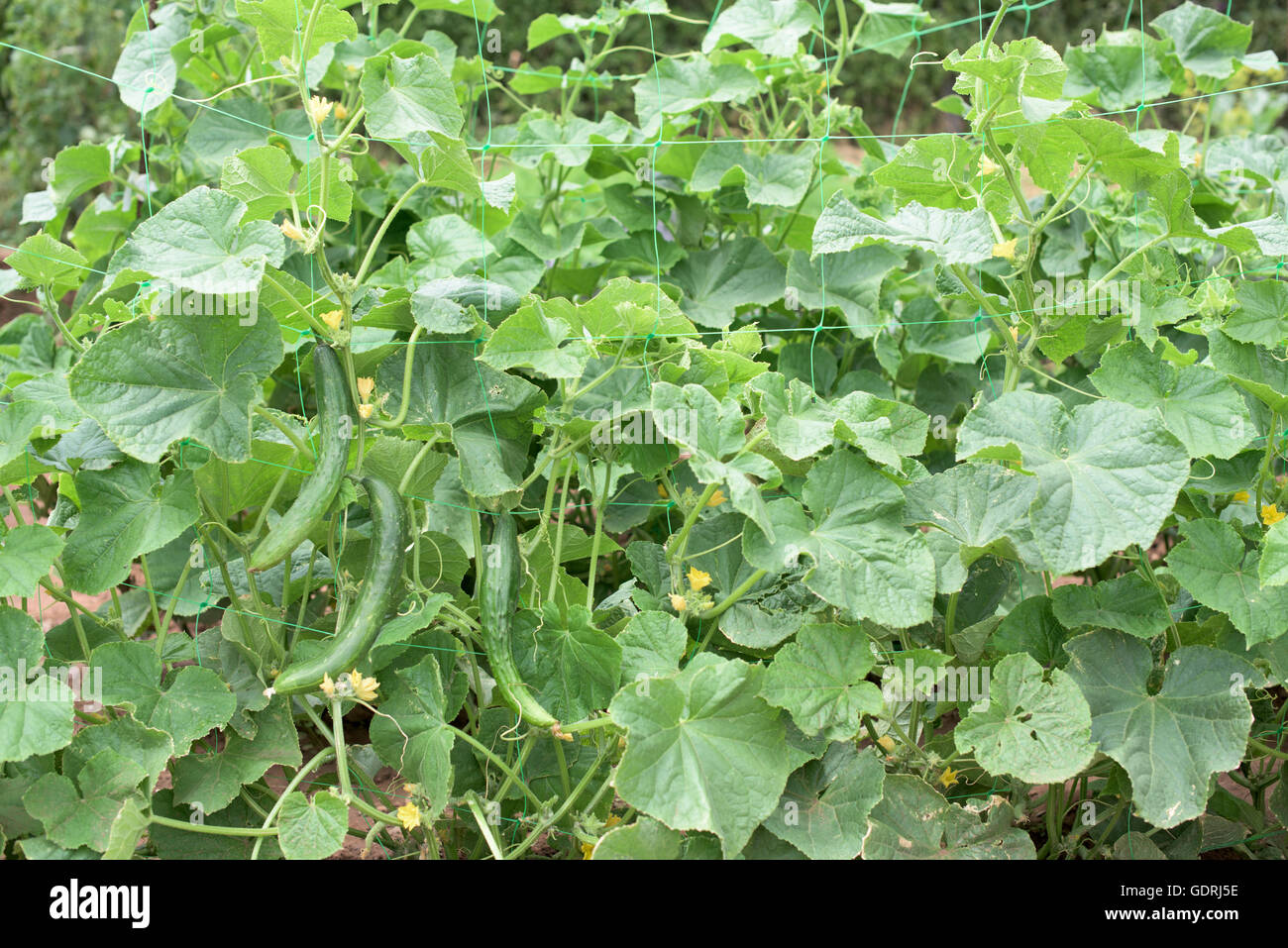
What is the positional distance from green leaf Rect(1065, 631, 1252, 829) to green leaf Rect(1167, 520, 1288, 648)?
3.0 inches

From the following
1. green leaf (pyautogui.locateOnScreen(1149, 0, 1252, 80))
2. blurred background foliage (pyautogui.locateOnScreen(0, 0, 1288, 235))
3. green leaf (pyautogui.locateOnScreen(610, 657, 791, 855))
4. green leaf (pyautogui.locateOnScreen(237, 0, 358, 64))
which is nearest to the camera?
green leaf (pyautogui.locateOnScreen(610, 657, 791, 855))

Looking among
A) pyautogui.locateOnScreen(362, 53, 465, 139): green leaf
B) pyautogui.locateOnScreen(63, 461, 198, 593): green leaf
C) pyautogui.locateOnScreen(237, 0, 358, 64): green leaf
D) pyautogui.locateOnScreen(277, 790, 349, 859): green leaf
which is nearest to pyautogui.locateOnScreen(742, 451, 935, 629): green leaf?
pyautogui.locateOnScreen(277, 790, 349, 859): green leaf

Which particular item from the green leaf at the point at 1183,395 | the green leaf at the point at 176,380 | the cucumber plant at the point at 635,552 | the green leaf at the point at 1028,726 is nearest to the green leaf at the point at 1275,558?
the cucumber plant at the point at 635,552

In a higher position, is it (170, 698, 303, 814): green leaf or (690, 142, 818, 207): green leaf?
(690, 142, 818, 207): green leaf

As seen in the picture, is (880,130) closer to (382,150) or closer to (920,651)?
(382,150)

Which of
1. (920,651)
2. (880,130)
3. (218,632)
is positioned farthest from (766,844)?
(880,130)

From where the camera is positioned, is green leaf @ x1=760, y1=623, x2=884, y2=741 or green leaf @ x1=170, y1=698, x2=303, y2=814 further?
green leaf @ x1=170, y1=698, x2=303, y2=814

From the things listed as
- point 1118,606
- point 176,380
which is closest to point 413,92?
point 176,380

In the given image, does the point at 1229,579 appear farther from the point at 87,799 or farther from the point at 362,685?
the point at 87,799

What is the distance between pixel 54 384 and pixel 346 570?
24.7 inches

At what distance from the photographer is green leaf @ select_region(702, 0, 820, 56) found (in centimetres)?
264

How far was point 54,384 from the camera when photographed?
1957mm

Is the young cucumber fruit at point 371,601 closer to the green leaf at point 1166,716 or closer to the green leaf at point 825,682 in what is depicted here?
the green leaf at point 825,682

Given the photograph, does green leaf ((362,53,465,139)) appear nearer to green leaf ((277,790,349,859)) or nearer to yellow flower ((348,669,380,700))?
yellow flower ((348,669,380,700))
